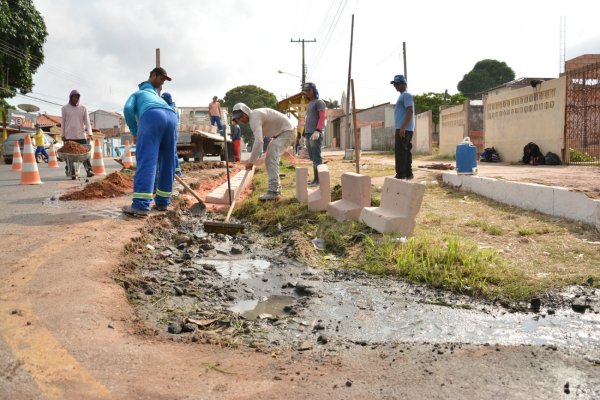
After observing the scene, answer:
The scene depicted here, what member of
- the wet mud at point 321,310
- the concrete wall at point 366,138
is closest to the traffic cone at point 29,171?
the wet mud at point 321,310

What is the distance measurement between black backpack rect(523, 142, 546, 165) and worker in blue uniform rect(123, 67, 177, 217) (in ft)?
30.9

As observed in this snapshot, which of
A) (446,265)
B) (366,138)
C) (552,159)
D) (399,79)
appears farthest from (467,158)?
(366,138)

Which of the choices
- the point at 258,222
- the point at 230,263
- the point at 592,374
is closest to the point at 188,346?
the point at 592,374

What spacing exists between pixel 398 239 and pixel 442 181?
5.03m

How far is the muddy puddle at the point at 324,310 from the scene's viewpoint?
2.50 m

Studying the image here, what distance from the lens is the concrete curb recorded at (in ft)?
15.4

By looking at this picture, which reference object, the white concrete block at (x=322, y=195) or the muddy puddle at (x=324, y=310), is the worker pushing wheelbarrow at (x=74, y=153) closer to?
the white concrete block at (x=322, y=195)

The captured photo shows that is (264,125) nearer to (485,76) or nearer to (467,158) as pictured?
(467,158)

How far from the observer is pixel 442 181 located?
29.2ft

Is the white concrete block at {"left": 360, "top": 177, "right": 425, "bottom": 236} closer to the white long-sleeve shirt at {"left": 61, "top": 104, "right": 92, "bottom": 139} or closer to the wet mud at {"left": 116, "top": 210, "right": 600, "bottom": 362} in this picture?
the wet mud at {"left": 116, "top": 210, "right": 600, "bottom": 362}

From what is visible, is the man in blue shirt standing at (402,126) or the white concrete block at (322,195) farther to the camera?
the man in blue shirt standing at (402,126)

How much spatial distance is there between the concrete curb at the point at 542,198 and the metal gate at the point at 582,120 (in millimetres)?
5111

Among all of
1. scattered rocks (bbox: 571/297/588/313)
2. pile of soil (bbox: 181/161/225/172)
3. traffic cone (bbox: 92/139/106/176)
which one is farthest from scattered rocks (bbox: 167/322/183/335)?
pile of soil (bbox: 181/161/225/172)

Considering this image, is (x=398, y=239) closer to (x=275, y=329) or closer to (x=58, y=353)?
(x=275, y=329)
